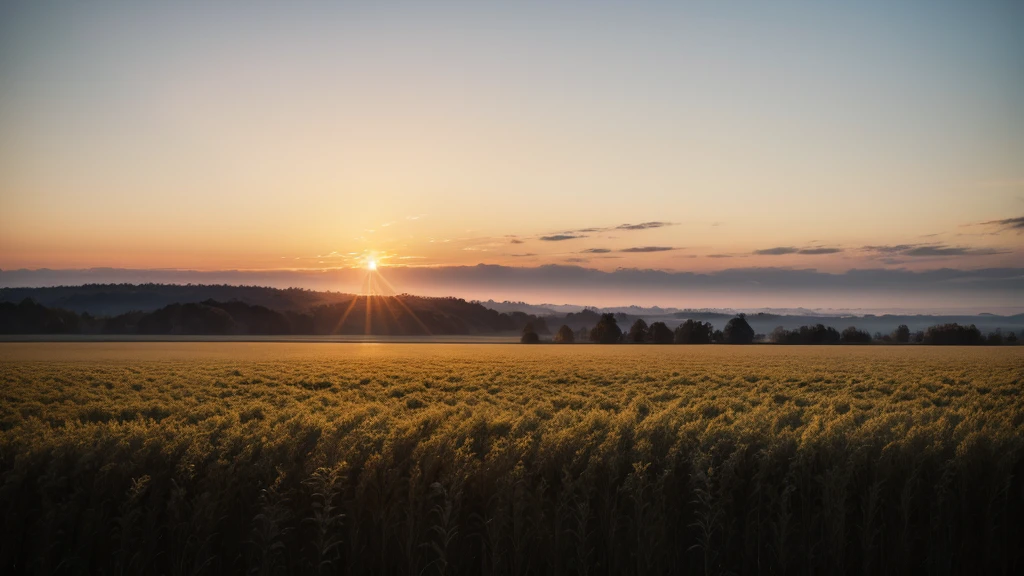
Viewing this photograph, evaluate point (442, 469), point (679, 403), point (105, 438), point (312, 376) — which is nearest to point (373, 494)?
point (442, 469)

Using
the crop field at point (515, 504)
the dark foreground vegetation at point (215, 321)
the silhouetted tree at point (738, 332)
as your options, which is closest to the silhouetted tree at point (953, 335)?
the silhouetted tree at point (738, 332)

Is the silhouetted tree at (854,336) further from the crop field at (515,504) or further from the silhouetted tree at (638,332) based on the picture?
the crop field at (515,504)

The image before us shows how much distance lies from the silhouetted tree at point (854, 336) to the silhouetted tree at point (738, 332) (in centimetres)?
1916

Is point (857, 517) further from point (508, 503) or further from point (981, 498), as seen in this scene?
point (508, 503)

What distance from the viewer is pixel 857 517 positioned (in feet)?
31.7

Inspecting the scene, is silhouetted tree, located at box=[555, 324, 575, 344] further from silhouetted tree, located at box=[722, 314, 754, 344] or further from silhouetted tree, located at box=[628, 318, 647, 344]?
silhouetted tree, located at box=[722, 314, 754, 344]

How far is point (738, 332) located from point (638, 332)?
72.9 feet

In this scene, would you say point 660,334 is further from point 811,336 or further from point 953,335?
point 953,335

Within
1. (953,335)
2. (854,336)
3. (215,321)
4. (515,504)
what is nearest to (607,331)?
(854,336)

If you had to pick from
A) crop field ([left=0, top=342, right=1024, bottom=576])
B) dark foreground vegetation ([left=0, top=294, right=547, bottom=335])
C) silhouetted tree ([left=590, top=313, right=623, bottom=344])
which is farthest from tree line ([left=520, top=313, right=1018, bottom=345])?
crop field ([left=0, top=342, right=1024, bottom=576])

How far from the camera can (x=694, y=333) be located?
142 m

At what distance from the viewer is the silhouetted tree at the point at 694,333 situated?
14200cm

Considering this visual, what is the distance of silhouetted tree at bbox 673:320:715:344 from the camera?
466 ft

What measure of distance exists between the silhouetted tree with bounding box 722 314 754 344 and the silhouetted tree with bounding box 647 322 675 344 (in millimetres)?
12155
